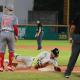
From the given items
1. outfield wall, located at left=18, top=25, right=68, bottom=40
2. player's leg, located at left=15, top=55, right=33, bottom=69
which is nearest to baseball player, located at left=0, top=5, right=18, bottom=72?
player's leg, located at left=15, top=55, right=33, bottom=69

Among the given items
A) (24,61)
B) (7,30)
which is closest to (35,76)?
(7,30)

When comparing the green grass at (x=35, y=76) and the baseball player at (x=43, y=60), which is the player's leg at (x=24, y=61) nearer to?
the baseball player at (x=43, y=60)

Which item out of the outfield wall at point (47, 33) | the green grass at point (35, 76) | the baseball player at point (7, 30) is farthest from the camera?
the outfield wall at point (47, 33)

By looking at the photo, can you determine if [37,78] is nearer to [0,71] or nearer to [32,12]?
[0,71]

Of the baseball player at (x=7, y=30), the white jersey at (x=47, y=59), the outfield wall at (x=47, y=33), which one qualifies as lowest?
the outfield wall at (x=47, y=33)

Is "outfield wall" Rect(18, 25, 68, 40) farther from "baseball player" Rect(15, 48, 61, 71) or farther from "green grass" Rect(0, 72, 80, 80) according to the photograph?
"green grass" Rect(0, 72, 80, 80)

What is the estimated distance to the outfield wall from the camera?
3884cm

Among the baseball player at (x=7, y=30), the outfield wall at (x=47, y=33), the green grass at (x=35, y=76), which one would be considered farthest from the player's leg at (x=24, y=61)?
the outfield wall at (x=47, y=33)

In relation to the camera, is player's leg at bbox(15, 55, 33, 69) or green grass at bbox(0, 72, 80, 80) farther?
player's leg at bbox(15, 55, 33, 69)

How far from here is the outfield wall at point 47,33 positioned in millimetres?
38844

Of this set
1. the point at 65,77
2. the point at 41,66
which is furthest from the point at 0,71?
the point at 65,77

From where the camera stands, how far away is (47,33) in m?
39.2

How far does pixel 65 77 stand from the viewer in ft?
37.0

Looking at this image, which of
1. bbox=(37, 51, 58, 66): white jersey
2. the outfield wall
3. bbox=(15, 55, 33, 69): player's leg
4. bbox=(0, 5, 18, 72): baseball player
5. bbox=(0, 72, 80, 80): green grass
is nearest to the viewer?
bbox=(0, 72, 80, 80): green grass
